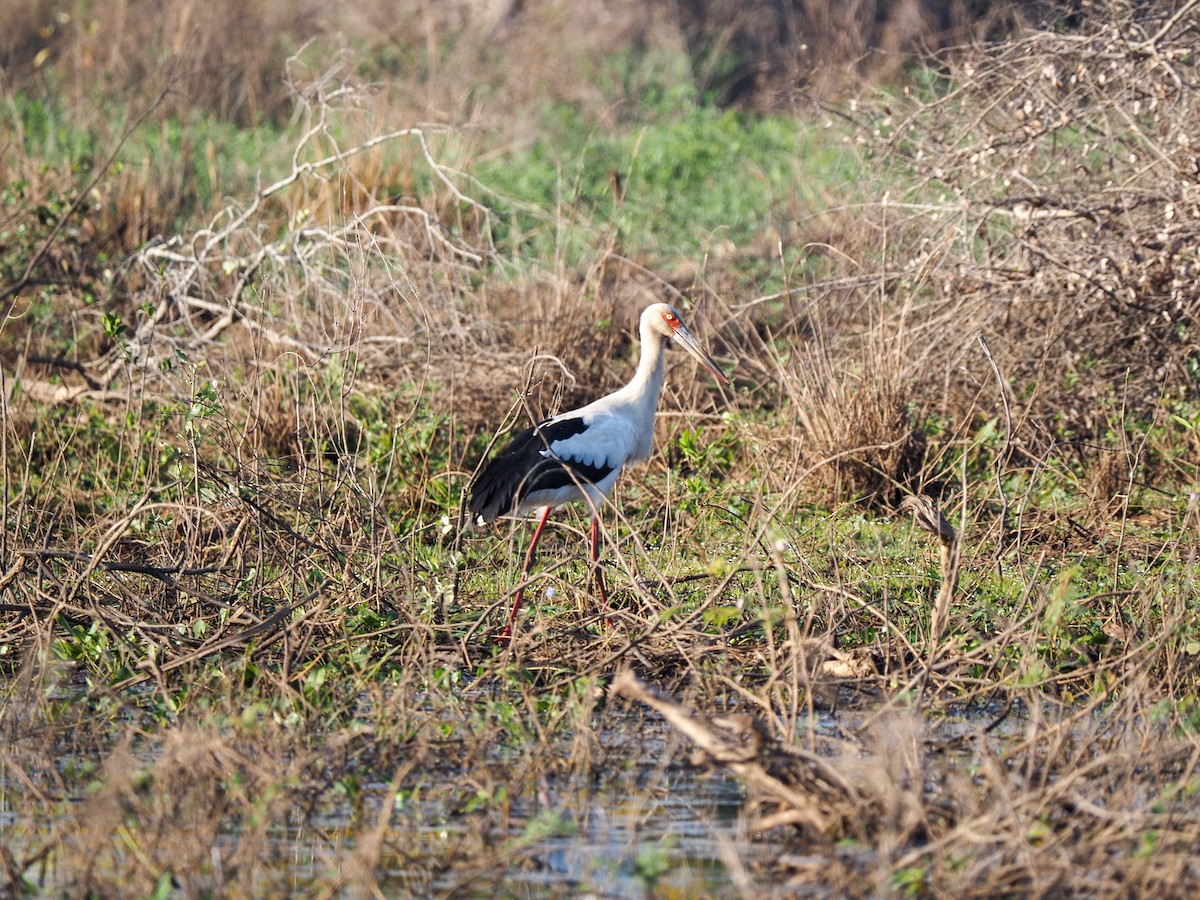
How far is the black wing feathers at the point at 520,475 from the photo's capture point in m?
5.77

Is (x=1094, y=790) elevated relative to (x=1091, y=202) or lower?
lower

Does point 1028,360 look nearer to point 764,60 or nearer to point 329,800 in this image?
point 329,800

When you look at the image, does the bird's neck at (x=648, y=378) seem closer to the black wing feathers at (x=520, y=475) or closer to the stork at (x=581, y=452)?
the stork at (x=581, y=452)

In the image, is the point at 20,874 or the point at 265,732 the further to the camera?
the point at 265,732

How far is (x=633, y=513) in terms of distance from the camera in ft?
22.9

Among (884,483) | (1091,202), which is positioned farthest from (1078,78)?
(884,483)

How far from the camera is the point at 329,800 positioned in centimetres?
409

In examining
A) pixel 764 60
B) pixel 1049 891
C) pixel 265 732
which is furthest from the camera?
pixel 764 60

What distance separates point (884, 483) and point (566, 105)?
682 centimetres

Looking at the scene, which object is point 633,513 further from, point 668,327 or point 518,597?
point 518,597

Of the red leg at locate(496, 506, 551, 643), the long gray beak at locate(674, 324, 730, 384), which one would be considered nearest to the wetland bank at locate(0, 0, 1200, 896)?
the red leg at locate(496, 506, 551, 643)

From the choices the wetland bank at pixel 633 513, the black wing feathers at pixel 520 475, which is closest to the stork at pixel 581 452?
the black wing feathers at pixel 520 475

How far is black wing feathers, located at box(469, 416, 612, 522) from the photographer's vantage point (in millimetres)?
5773

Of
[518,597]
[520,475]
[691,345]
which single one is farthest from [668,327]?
[518,597]
